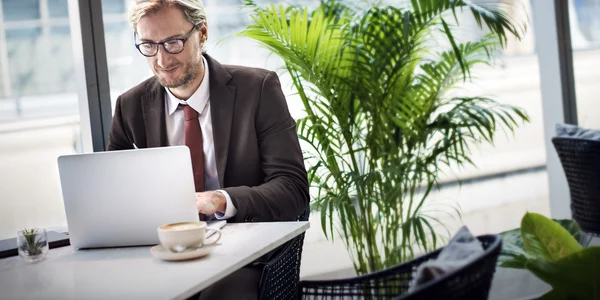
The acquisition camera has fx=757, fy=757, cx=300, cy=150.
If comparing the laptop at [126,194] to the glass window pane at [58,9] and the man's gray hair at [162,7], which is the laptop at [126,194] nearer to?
the man's gray hair at [162,7]

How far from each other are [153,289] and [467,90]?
2.86 metres

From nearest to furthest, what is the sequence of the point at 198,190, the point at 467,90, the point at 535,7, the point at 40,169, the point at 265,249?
the point at 265,249 < the point at 198,190 < the point at 40,169 < the point at 467,90 < the point at 535,7

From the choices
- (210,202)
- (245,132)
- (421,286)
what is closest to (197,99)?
(245,132)


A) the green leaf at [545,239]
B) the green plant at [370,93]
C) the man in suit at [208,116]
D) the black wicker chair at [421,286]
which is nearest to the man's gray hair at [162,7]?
the man in suit at [208,116]

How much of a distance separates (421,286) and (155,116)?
1.55 metres

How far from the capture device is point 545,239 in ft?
7.88

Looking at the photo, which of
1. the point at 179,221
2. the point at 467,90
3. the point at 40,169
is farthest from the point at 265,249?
the point at 467,90

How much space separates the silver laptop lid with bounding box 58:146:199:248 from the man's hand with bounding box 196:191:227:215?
0.17 meters

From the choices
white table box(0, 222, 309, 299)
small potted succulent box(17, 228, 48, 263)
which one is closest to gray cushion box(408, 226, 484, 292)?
white table box(0, 222, 309, 299)

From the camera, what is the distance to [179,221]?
6.49ft

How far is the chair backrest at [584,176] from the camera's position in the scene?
3467 millimetres

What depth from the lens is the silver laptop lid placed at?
195 cm

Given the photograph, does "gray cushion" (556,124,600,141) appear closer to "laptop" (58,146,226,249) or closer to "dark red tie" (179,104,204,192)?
"dark red tie" (179,104,204,192)

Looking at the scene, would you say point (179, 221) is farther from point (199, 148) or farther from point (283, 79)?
point (283, 79)
